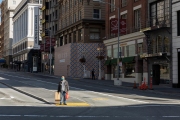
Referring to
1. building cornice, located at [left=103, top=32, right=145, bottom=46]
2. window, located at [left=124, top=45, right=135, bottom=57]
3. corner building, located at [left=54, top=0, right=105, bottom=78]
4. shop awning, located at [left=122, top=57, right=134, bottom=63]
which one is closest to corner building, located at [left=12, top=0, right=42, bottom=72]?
corner building, located at [left=54, top=0, right=105, bottom=78]

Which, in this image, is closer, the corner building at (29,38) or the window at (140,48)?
the window at (140,48)

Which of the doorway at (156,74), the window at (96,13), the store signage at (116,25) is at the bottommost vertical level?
the doorway at (156,74)

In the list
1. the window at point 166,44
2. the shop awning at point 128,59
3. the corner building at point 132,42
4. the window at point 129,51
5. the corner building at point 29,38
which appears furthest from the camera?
the corner building at point 29,38

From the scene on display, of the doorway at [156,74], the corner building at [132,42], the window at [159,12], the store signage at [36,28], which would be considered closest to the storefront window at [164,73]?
the doorway at [156,74]

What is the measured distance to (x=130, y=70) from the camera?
157 ft

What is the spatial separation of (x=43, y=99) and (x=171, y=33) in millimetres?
19697

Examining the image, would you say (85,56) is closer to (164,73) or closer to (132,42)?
(132,42)

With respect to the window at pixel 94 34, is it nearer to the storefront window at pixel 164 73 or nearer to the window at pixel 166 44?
the storefront window at pixel 164 73

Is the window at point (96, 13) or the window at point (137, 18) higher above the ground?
the window at point (96, 13)

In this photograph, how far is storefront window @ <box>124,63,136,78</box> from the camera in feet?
153

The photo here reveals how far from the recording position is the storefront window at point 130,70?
46.8 m

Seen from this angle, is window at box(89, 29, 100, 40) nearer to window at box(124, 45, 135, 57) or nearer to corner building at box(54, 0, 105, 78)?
corner building at box(54, 0, 105, 78)

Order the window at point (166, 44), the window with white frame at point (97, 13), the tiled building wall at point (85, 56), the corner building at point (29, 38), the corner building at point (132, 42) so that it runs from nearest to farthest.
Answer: the window at point (166, 44) < the corner building at point (132, 42) < the tiled building wall at point (85, 56) < the window with white frame at point (97, 13) < the corner building at point (29, 38)

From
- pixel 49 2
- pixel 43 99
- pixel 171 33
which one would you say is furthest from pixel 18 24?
pixel 43 99
